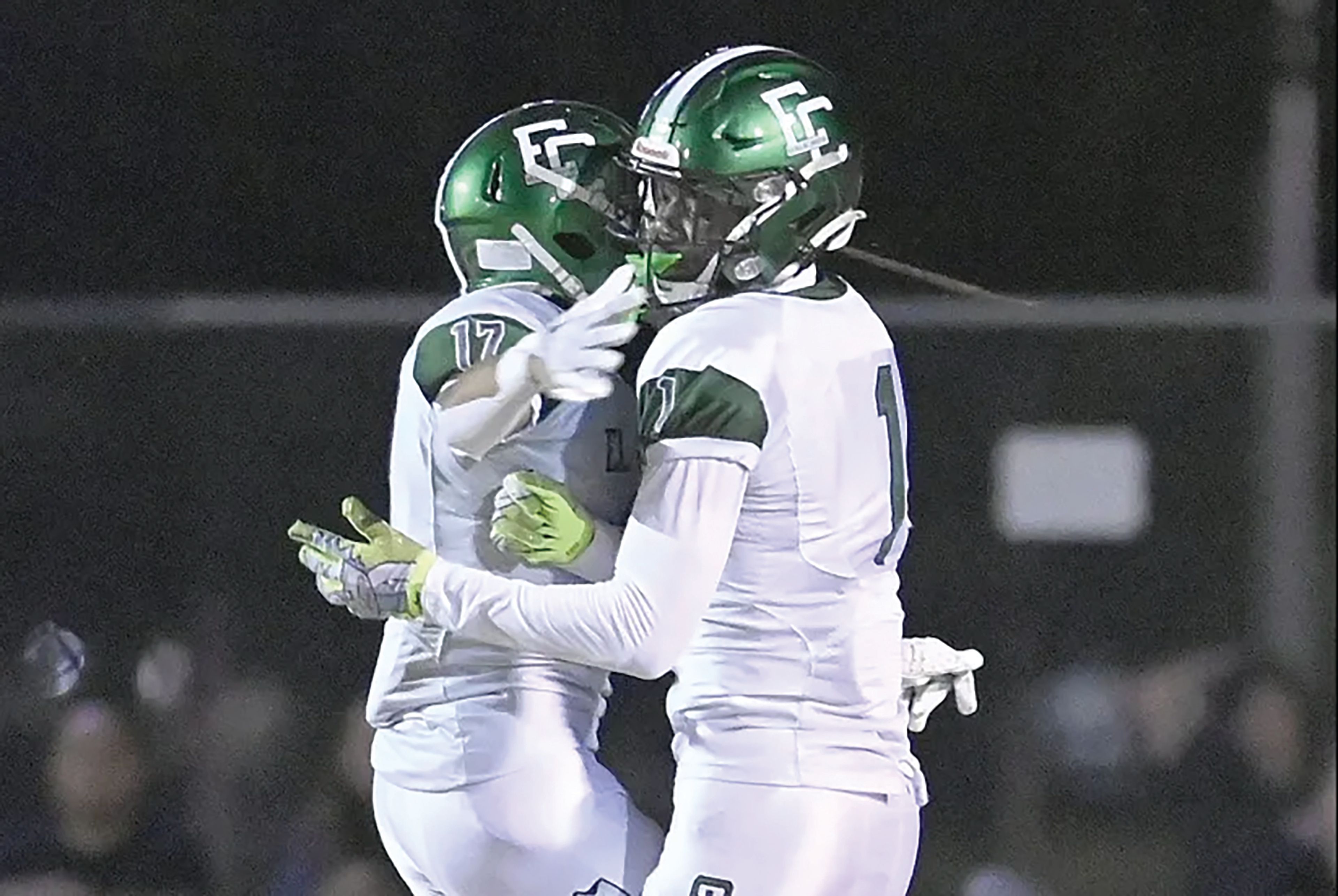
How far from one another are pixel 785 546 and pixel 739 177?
0.85 ft

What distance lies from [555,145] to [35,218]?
425 millimetres

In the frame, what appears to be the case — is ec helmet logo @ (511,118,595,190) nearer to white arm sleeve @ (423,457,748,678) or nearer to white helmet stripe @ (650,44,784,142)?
white helmet stripe @ (650,44,784,142)

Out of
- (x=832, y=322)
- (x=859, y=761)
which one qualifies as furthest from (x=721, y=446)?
(x=859, y=761)

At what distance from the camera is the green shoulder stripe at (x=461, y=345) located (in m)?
1.26

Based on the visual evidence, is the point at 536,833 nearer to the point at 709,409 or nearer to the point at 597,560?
the point at 597,560

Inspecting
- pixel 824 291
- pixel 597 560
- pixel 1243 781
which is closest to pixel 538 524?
pixel 597 560

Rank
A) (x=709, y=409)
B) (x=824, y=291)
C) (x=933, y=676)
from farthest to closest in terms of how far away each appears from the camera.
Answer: (x=933, y=676)
(x=824, y=291)
(x=709, y=409)

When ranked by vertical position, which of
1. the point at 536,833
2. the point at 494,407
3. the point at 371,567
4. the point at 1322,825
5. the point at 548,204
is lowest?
the point at 1322,825

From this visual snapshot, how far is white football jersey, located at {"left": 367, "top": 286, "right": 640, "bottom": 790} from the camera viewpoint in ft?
4.17

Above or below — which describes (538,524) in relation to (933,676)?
above

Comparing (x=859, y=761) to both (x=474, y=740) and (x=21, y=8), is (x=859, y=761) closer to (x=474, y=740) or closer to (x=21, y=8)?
(x=474, y=740)

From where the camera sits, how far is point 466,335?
4.23ft

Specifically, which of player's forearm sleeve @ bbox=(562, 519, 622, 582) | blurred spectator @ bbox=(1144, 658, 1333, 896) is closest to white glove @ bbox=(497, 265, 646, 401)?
player's forearm sleeve @ bbox=(562, 519, 622, 582)

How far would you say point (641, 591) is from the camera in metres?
1.20
